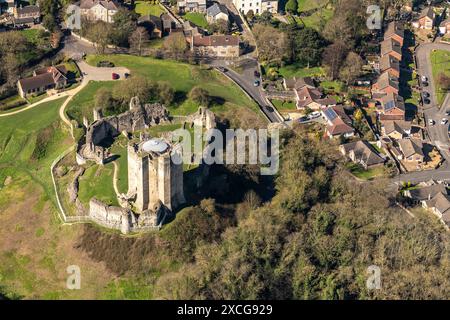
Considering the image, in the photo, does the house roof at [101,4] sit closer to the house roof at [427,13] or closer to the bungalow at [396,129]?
the bungalow at [396,129]

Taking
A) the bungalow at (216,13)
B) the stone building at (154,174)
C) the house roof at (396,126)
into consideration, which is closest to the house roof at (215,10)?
the bungalow at (216,13)

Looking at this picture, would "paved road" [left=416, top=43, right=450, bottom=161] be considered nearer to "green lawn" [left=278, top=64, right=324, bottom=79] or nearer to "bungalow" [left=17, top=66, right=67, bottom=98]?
"green lawn" [left=278, top=64, right=324, bottom=79]

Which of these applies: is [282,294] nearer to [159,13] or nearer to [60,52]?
[60,52]

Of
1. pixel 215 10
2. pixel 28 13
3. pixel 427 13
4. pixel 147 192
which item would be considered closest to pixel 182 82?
pixel 215 10

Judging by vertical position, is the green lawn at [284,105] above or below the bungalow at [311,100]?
below

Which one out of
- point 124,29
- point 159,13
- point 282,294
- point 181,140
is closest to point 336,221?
point 282,294

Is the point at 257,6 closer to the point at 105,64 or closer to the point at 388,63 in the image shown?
the point at 388,63
